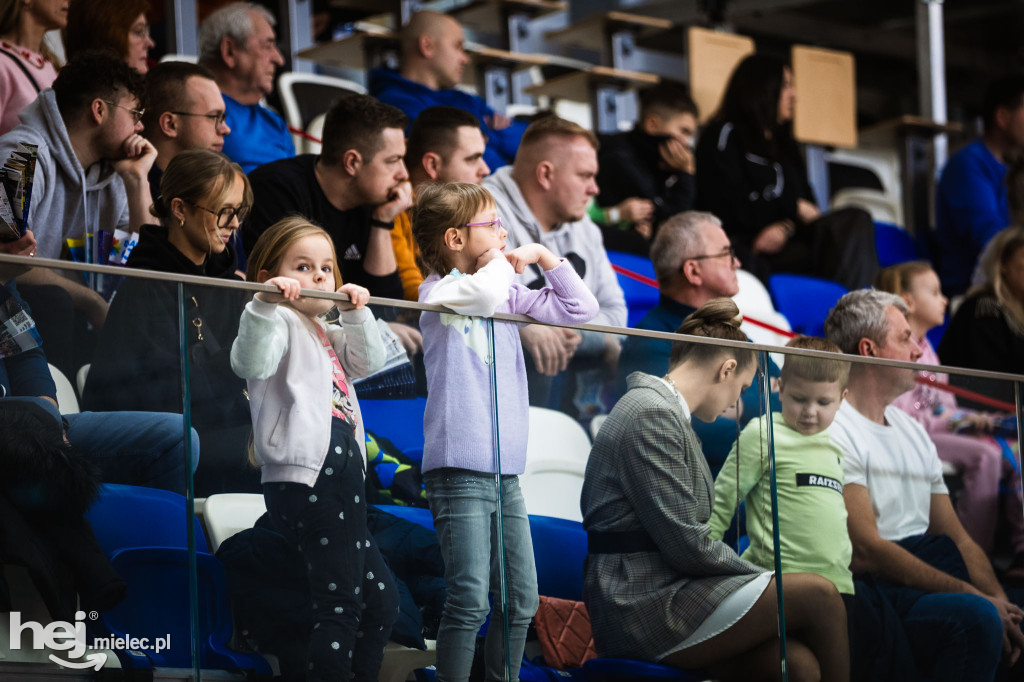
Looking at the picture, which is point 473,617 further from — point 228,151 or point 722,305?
point 228,151

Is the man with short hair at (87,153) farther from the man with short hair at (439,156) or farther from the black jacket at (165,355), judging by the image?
the black jacket at (165,355)

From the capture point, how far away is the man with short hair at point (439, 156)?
4023 mm

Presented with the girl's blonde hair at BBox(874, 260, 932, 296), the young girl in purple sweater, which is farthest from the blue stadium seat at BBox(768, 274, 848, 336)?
the young girl in purple sweater

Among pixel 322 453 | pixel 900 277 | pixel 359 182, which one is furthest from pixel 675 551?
pixel 900 277

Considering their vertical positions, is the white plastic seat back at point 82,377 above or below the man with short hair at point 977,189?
below

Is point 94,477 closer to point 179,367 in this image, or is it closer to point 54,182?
point 179,367

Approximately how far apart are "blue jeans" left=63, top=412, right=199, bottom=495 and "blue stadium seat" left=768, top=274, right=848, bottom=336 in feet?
11.2

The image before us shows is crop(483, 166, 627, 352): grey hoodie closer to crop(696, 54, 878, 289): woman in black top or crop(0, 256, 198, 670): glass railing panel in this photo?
crop(696, 54, 878, 289): woman in black top

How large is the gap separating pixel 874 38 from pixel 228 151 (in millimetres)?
6869

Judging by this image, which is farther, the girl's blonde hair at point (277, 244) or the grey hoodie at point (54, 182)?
the grey hoodie at point (54, 182)

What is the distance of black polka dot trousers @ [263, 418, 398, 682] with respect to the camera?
8.05 feet

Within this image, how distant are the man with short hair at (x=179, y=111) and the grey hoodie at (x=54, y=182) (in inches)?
11.1

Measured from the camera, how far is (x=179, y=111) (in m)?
3.67

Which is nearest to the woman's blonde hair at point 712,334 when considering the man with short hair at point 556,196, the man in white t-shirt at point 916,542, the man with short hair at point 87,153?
the man in white t-shirt at point 916,542
